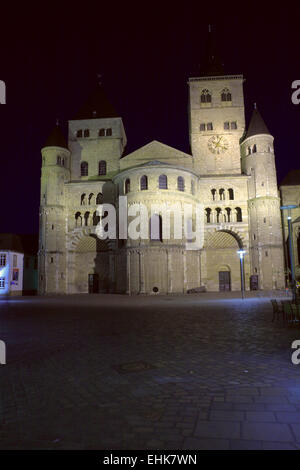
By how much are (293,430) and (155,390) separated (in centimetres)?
209

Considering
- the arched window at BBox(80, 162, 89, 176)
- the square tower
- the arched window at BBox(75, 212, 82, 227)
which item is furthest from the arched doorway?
the square tower

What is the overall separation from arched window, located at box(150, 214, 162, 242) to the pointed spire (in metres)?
17.6

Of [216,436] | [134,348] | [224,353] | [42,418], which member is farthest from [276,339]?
[42,418]

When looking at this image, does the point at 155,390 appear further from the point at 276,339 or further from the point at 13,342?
the point at 13,342

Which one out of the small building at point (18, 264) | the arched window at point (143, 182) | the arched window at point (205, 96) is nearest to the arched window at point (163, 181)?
the arched window at point (143, 182)

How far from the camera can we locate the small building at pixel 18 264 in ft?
150

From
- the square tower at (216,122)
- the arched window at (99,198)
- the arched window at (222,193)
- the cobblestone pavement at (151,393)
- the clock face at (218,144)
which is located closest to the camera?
the cobblestone pavement at (151,393)

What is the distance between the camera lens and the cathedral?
3597 centimetres

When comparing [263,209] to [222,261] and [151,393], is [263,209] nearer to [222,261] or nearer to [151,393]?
[222,261]

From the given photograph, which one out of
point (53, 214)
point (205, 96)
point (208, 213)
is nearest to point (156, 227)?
point (208, 213)

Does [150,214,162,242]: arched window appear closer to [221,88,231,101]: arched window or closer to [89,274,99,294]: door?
[89,274,99,294]: door

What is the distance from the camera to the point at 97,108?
4838 centimetres

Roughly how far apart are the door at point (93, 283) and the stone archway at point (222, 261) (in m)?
14.3

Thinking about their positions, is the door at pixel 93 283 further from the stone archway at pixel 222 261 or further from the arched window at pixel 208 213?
the arched window at pixel 208 213
